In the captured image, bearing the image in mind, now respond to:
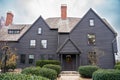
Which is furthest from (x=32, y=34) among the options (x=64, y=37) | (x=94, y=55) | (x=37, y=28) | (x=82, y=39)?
(x=94, y=55)

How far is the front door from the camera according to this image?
32.4 metres

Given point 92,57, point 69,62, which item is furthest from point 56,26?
point 92,57

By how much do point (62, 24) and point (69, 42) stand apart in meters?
5.28

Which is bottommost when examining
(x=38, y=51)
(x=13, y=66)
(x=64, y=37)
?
(x=13, y=66)

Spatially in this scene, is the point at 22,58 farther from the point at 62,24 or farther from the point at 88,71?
the point at 88,71

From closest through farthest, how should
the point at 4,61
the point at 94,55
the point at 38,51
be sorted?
1. the point at 4,61
2. the point at 94,55
3. the point at 38,51

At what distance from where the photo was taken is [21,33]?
36750 millimetres

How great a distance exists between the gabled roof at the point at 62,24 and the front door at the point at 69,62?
416 centimetres

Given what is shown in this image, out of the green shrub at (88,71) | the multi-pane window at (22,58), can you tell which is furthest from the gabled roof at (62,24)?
the green shrub at (88,71)

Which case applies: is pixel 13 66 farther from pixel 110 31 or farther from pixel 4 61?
pixel 110 31

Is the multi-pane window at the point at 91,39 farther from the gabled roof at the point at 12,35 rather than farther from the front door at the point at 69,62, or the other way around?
the gabled roof at the point at 12,35

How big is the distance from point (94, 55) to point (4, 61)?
1360 centimetres

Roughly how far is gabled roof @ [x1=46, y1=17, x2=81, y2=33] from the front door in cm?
416

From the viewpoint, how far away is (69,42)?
31.2 metres
